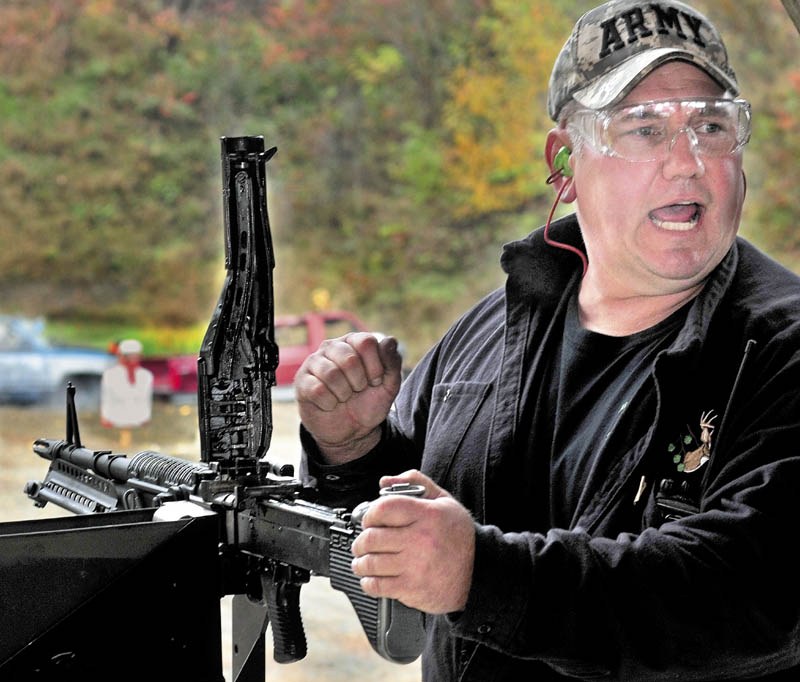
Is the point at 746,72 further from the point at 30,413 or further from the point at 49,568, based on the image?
the point at 49,568

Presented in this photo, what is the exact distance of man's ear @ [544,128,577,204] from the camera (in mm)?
1392

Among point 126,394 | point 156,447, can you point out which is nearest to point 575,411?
point 156,447

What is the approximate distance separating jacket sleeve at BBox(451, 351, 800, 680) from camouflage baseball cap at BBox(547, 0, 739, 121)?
473mm

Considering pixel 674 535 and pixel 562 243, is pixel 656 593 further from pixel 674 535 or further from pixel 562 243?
pixel 562 243

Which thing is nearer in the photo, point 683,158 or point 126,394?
point 683,158

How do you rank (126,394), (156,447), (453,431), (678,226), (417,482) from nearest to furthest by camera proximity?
(417,482), (678,226), (453,431), (156,447), (126,394)

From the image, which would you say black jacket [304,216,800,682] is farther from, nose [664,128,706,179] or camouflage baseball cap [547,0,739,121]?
camouflage baseball cap [547,0,739,121]

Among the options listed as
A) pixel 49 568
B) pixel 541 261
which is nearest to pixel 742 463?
pixel 541 261

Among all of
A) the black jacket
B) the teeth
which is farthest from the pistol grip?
the teeth

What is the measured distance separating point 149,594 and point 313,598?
12.8 feet

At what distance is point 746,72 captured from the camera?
620 cm

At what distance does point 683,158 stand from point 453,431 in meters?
0.43

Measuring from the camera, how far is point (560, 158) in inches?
55.6

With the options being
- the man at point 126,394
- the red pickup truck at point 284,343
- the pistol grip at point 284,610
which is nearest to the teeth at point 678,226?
the pistol grip at point 284,610
